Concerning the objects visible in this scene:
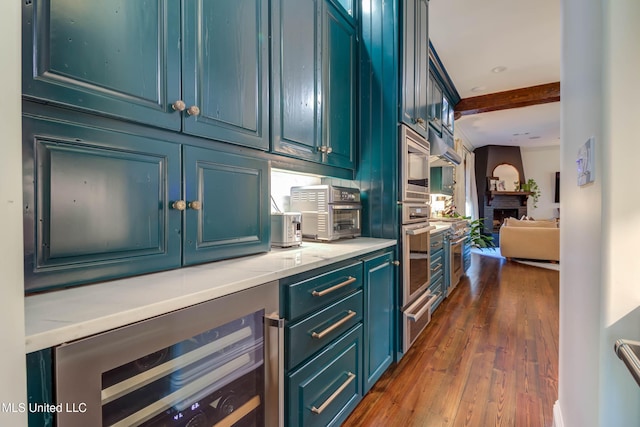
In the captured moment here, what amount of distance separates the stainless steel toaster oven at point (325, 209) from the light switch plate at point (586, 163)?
3.69 feet

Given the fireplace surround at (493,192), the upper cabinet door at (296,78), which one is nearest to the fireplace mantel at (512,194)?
the fireplace surround at (493,192)

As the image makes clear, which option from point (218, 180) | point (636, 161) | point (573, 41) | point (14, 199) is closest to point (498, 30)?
point (573, 41)

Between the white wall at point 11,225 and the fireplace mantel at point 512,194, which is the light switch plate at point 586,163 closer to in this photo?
the white wall at point 11,225

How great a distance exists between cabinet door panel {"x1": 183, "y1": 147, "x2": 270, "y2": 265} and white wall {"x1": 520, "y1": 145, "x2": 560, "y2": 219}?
10030 mm

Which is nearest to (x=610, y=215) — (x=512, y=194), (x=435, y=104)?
(x=435, y=104)

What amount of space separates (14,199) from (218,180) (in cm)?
72

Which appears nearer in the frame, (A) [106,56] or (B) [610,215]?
(B) [610,215]

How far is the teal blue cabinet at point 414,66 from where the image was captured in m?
1.97

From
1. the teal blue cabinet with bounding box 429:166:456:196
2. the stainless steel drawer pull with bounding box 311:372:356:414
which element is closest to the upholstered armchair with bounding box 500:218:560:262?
the teal blue cabinet with bounding box 429:166:456:196

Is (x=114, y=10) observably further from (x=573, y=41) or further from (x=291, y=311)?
(x=573, y=41)

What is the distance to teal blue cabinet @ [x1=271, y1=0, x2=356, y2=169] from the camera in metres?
1.45

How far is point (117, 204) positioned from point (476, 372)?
2.21 meters

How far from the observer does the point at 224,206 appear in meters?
1.20

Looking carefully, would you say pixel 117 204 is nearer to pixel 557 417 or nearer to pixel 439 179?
pixel 557 417
